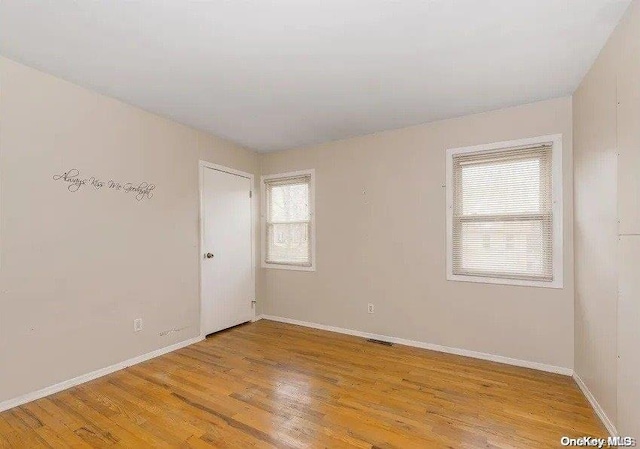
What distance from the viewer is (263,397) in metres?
2.45

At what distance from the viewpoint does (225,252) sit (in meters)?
4.16

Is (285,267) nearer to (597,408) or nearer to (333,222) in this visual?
(333,222)

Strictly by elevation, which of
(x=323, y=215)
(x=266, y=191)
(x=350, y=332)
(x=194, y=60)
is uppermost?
(x=194, y=60)

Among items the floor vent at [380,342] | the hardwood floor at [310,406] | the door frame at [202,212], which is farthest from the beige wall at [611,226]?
the door frame at [202,212]

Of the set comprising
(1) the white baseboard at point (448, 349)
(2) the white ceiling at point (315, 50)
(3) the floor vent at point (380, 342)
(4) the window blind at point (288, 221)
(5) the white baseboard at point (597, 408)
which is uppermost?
(2) the white ceiling at point (315, 50)

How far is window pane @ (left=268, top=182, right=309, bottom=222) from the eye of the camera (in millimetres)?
4438

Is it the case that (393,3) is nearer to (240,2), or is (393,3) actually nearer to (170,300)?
(240,2)

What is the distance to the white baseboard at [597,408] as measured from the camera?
6.47ft

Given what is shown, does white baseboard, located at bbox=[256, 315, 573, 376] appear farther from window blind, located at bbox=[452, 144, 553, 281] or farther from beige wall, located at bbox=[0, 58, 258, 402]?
beige wall, located at bbox=[0, 58, 258, 402]

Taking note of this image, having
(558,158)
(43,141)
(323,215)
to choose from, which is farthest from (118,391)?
(558,158)

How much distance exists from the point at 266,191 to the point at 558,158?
3501 millimetres

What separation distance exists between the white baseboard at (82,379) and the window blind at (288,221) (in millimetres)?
1674

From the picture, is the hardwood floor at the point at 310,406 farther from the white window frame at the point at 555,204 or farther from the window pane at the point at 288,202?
the window pane at the point at 288,202

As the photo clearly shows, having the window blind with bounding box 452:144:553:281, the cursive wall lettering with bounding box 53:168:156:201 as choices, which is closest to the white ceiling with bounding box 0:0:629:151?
the window blind with bounding box 452:144:553:281
